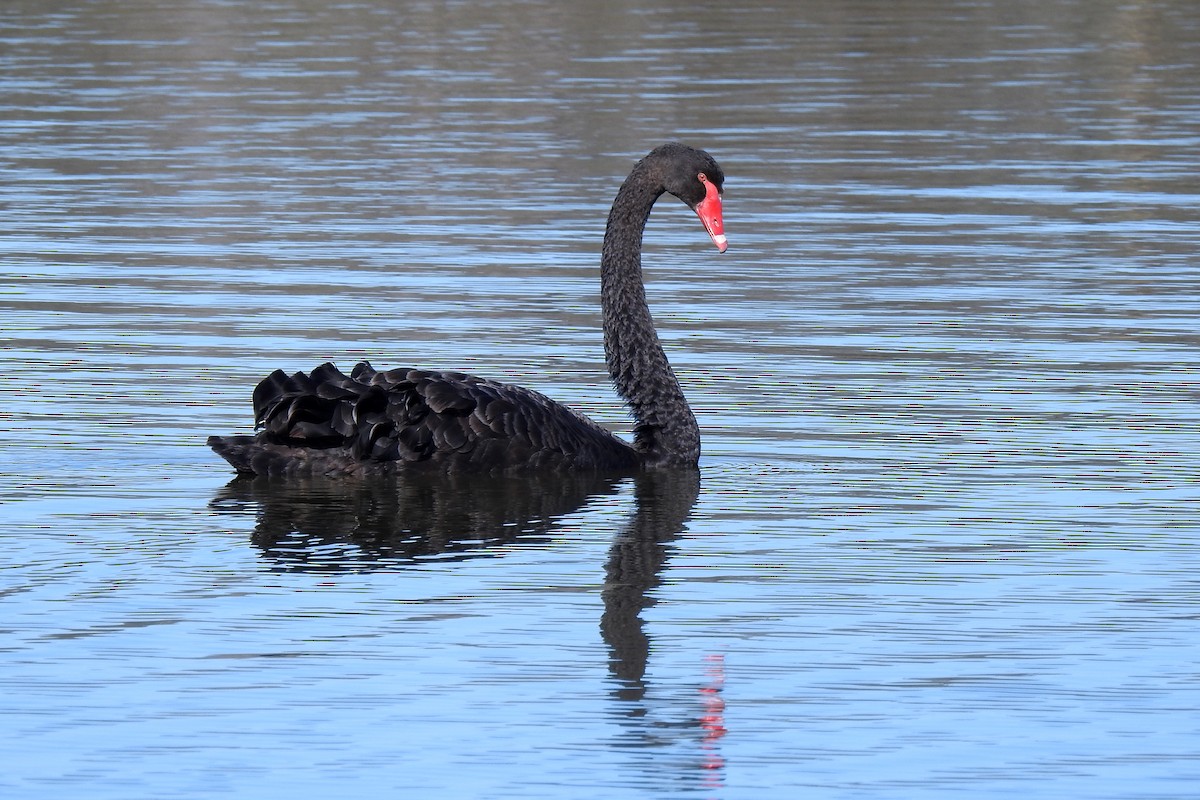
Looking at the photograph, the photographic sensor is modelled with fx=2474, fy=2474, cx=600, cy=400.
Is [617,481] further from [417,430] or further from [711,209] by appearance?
[711,209]

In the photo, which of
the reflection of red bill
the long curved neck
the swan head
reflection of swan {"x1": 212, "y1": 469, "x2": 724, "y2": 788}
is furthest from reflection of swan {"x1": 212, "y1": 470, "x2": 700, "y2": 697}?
the swan head

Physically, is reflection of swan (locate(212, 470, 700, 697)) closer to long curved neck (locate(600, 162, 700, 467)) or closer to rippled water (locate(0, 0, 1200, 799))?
rippled water (locate(0, 0, 1200, 799))

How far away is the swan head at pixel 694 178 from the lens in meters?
11.7

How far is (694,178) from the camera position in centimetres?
1179

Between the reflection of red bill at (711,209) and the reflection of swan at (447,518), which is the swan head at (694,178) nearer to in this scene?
the reflection of red bill at (711,209)

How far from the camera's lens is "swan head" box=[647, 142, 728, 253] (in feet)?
38.5

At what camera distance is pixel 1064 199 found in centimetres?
2077

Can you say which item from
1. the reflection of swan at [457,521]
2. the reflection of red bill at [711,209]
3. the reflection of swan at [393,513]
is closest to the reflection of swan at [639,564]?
the reflection of swan at [457,521]

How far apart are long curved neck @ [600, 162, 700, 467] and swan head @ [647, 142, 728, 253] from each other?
12 centimetres

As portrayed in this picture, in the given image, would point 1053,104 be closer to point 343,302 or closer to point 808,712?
point 343,302

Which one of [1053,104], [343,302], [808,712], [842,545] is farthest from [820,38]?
[808,712]

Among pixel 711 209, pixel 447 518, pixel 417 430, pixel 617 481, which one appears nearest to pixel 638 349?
pixel 711 209

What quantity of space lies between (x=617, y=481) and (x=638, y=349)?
863mm

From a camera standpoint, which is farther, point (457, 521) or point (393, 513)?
point (393, 513)
